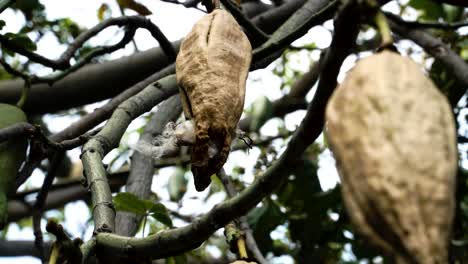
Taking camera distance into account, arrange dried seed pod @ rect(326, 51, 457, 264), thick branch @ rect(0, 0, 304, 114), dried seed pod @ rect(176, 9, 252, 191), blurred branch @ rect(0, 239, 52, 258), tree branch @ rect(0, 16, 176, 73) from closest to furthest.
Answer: dried seed pod @ rect(326, 51, 457, 264) < dried seed pod @ rect(176, 9, 252, 191) < tree branch @ rect(0, 16, 176, 73) < thick branch @ rect(0, 0, 304, 114) < blurred branch @ rect(0, 239, 52, 258)

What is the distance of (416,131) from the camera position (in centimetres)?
67

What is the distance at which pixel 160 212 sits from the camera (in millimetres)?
1628

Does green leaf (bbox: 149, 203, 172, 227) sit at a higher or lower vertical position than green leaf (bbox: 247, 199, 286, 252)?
higher

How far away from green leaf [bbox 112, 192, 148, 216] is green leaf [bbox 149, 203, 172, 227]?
0.02 metres

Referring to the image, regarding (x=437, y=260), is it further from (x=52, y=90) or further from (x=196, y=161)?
(x=52, y=90)

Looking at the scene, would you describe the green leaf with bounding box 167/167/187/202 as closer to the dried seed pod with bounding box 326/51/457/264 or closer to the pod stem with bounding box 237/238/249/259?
the pod stem with bounding box 237/238/249/259

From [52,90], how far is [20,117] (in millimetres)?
918

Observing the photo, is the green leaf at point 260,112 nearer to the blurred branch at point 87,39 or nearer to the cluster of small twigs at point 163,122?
the cluster of small twigs at point 163,122

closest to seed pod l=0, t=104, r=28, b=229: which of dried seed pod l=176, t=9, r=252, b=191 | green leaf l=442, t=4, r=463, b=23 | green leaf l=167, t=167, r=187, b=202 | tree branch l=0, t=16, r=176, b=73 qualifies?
tree branch l=0, t=16, r=176, b=73

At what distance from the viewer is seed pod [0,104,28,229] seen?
1.55m

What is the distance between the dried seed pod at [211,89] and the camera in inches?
38.9

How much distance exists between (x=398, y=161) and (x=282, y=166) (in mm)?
216

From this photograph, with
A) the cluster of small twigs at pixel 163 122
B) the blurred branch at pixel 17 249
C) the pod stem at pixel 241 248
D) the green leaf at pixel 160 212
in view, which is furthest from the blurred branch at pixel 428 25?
the blurred branch at pixel 17 249

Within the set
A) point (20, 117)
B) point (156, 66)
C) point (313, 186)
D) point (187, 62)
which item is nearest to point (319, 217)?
point (313, 186)
